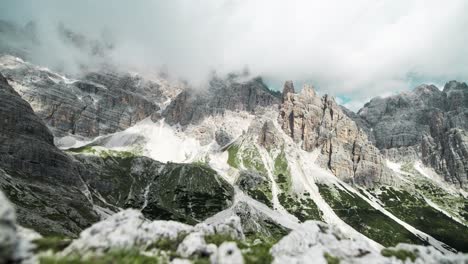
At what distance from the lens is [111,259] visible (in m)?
26.1

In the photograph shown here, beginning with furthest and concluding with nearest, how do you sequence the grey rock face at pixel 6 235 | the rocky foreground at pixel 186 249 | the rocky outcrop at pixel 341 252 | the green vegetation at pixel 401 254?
1. the green vegetation at pixel 401 254
2. the rocky outcrop at pixel 341 252
3. the rocky foreground at pixel 186 249
4. the grey rock face at pixel 6 235

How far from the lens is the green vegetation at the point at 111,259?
23761 mm

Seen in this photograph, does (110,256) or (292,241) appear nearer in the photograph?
(110,256)

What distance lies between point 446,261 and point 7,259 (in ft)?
109

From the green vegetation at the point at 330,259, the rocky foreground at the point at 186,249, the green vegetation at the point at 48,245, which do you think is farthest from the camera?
the green vegetation at the point at 330,259

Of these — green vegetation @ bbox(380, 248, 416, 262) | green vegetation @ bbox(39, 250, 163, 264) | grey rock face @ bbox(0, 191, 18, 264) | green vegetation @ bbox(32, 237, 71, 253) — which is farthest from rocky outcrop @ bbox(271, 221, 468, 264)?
grey rock face @ bbox(0, 191, 18, 264)

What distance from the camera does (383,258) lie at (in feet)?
110

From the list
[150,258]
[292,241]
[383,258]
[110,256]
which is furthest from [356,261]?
[110,256]

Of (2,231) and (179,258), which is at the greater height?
(2,231)

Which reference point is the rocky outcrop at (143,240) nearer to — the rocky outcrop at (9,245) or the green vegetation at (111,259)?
the green vegetation at (111,259)

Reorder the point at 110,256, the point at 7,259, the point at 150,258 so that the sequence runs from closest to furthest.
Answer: the point at 7,259, the point at 110,256, the point at 150,258

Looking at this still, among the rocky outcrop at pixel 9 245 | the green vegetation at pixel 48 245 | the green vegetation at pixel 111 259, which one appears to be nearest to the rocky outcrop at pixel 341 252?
the green vegetation at pixel 111 259

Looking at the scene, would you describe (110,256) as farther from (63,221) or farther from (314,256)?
(63,221)

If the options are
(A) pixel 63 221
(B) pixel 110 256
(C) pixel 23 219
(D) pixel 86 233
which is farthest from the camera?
(A) pixel 63 221
